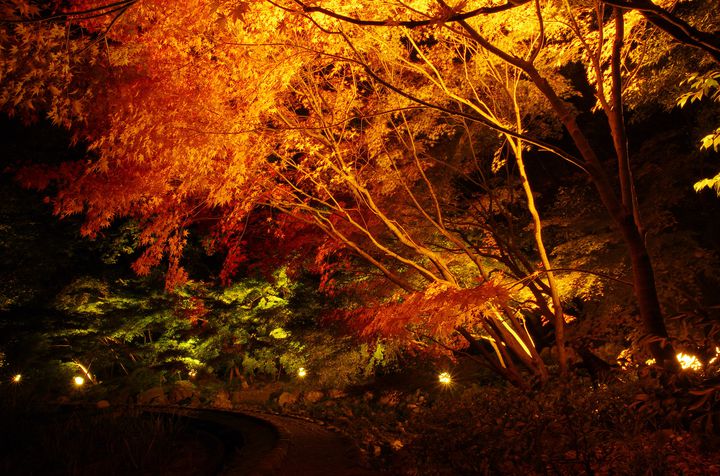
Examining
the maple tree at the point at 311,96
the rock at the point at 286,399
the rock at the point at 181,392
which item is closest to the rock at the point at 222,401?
the rock at the point at 181,392

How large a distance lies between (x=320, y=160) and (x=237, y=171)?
1.50m

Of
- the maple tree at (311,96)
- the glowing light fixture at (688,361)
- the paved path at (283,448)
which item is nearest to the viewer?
the glowing light fixture at (688,361)

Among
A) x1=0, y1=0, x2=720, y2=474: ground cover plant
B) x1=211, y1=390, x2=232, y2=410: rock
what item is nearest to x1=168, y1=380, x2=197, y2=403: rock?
x1=0, y1=0, x2=720, y2=474: ground cover plant

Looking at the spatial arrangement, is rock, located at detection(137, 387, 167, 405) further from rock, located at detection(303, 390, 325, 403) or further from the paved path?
the paved path

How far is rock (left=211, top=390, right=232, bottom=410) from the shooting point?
14.1 metres

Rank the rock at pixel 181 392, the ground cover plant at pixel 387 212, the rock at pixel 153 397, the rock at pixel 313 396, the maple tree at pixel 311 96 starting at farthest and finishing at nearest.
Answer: the rock at pixel 181 392
the rock at pixel 153 397
the rock at pixel 313 396
the maple tree at pixel 311 96
the ground cover plant at pixel 387 212

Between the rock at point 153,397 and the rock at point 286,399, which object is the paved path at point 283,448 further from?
the rock at point 153,397

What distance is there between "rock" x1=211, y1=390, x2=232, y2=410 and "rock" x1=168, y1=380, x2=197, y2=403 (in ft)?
2.84

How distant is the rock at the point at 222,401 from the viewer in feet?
46.2

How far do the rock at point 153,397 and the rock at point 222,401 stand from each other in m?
1.59

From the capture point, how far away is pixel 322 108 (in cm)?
728

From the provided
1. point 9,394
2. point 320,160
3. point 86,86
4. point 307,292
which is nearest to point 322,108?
point 320,160

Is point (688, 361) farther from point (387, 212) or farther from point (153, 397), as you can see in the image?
point (153, 397)

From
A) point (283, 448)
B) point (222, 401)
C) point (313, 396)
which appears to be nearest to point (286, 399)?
point (313, 396)
